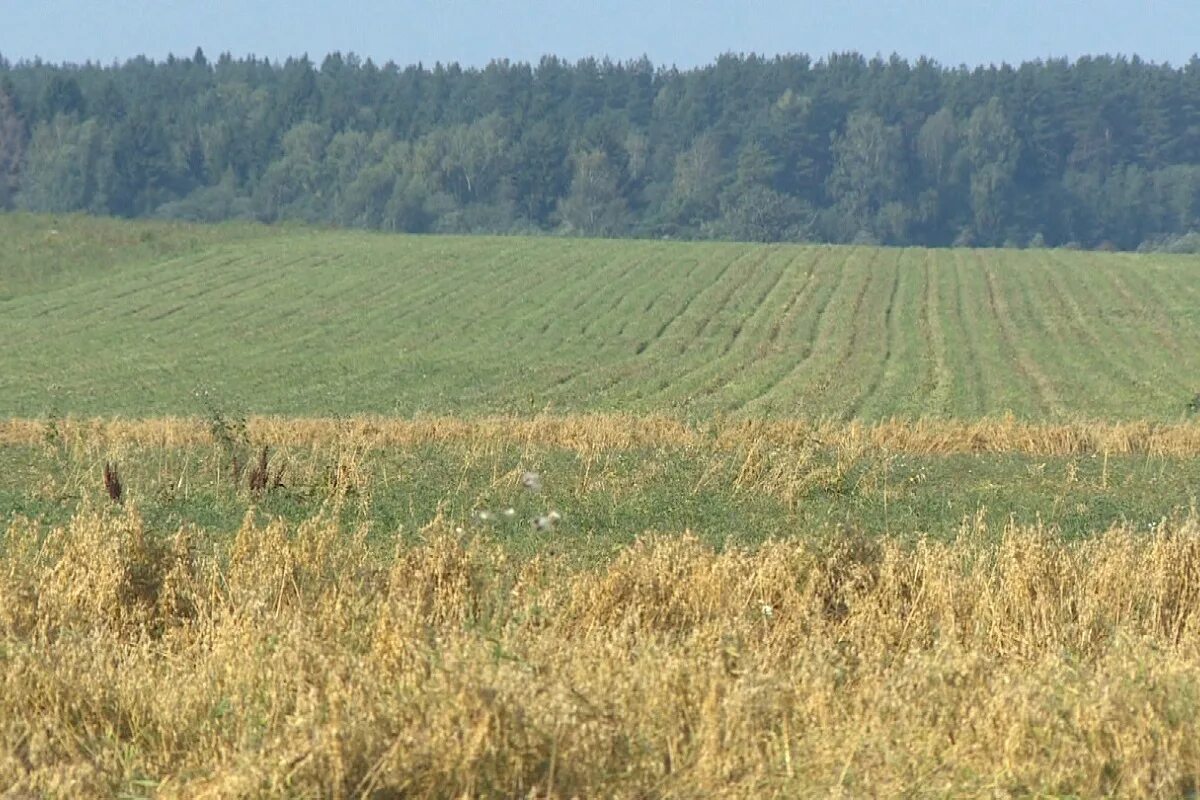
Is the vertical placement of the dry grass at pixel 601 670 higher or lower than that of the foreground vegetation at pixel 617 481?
higher

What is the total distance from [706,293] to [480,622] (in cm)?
4441

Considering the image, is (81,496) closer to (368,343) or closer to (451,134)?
(368,343)

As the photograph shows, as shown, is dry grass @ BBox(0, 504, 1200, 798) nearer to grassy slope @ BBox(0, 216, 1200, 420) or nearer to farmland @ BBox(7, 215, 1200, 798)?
farmland @ BBox(7, 215, 1200, 798)

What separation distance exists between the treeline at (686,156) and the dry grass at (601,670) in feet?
328

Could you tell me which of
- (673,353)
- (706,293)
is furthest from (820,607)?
(706,293)

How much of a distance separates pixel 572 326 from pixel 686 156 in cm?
8709

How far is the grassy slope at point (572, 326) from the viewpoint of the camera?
33281 millimetres

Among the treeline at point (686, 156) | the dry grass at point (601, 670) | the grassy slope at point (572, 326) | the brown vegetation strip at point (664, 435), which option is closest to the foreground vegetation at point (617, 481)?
the brown vegetation strip at point (664, 435)

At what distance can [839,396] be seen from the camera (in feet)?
110

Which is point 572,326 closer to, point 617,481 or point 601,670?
point 617,481

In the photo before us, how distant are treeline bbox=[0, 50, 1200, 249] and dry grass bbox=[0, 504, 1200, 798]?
100 metres

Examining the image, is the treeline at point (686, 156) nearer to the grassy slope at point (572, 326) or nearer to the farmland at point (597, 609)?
the grassy slope at point (572, 326)

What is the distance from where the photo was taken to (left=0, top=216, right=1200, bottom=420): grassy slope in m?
33.3

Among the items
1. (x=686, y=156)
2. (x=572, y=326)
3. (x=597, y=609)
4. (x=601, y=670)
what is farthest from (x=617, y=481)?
(x=686, y=156)
